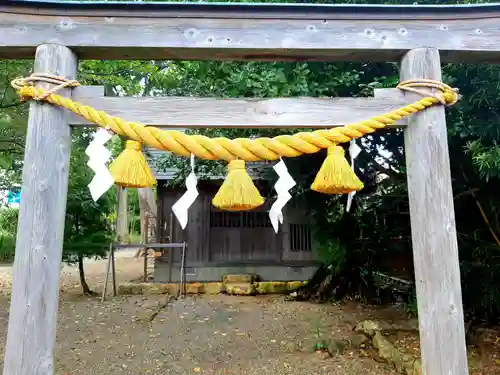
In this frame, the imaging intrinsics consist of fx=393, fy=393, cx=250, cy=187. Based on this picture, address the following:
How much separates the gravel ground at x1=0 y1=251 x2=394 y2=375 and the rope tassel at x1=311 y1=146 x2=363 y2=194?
9.53 ft

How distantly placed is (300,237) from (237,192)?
791cm

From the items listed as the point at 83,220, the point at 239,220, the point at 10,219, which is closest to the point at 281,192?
the point at 83,220

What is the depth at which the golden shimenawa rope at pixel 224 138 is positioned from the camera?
1.92m

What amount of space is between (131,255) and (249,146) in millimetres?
17825

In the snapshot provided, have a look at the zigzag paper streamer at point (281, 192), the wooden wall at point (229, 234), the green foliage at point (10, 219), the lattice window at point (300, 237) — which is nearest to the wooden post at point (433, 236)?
the zigzag paper streamer at point (281, 192)

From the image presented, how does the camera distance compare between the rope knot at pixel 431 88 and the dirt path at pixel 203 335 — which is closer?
the rope knot at pixel 431 88

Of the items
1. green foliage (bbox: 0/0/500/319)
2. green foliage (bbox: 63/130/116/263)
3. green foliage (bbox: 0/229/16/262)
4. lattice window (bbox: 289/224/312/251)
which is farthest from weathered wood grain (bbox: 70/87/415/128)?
green foliage (bbox: 0/229/16/262)

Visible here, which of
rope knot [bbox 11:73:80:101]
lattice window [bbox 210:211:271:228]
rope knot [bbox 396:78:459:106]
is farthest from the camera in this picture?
lattice window [bbox 210:211:271:228]

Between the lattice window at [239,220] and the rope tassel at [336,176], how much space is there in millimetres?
7445

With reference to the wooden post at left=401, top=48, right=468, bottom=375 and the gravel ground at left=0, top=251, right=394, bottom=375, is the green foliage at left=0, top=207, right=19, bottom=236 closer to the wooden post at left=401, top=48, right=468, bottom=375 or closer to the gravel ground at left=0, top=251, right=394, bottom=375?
the gravel ground at left=0, top=251, right=394, bottom=375

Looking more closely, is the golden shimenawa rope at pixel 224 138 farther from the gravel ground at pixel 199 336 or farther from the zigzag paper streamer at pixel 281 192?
the gravel ground at pixel 199 336

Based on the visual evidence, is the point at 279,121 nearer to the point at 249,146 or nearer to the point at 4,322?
the point at 249,146

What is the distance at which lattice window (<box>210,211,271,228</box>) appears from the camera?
9500mm

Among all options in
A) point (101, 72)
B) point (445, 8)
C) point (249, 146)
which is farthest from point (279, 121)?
point (101, 72)
